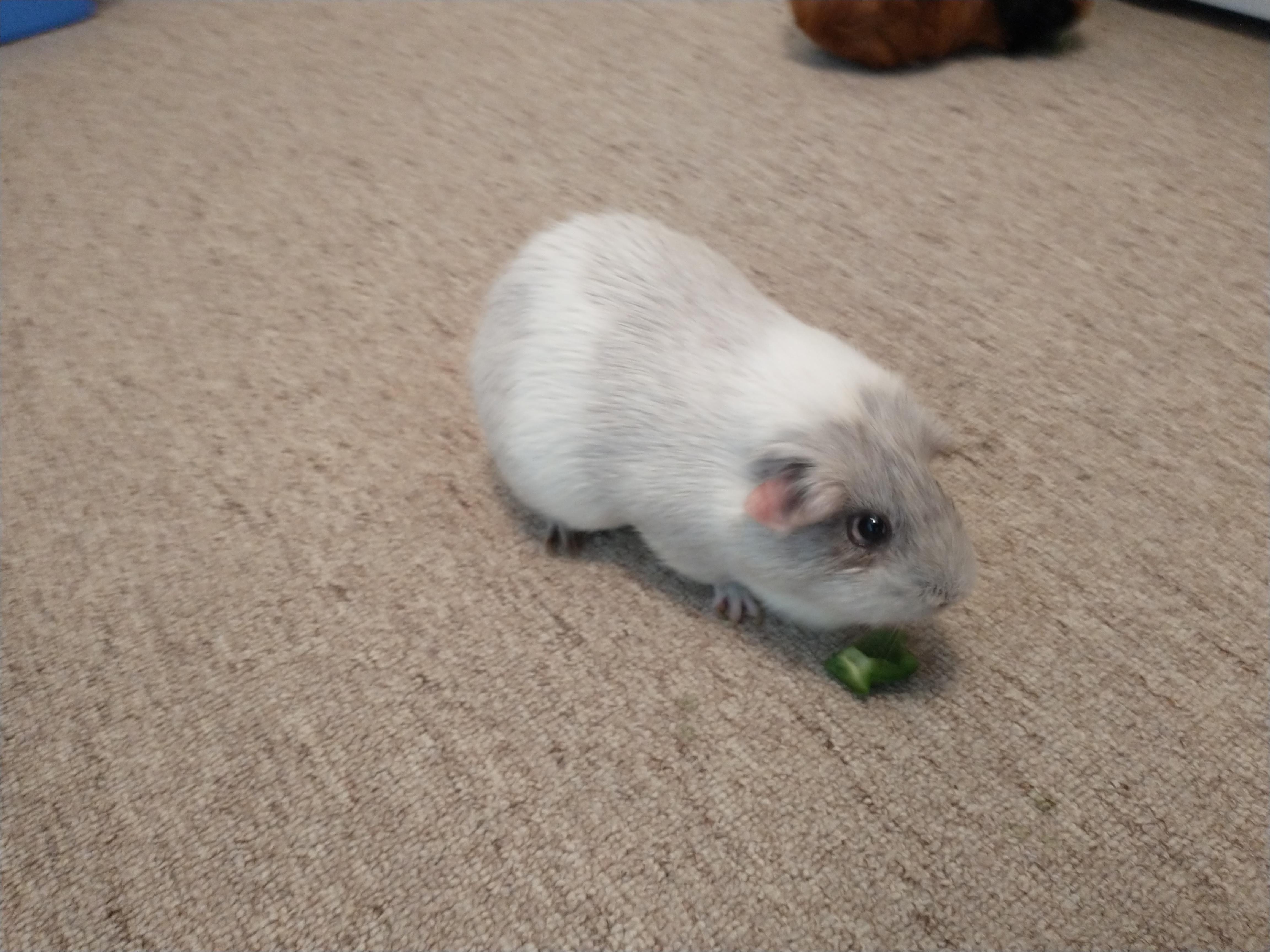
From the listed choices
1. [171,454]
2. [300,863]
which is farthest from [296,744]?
[171,454]

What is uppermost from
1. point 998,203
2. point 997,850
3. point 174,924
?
point 998,203

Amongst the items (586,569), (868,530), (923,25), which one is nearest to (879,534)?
(868,530)

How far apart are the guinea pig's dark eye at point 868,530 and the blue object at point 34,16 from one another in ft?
7.40

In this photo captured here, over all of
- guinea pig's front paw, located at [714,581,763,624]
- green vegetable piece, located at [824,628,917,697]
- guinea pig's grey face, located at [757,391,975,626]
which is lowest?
guinea pig's front paw, located at [714,581,763,624]

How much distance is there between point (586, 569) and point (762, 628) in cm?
20

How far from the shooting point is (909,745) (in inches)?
33.2

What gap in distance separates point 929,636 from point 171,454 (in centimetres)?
92

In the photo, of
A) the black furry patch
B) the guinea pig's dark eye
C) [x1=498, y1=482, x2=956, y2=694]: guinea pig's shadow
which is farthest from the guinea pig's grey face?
the black furry patch

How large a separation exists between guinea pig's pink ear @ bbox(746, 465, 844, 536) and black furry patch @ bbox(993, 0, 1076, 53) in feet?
5.08

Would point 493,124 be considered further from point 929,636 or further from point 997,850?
point 997,850

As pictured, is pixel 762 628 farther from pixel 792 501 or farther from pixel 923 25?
pixel 923 25

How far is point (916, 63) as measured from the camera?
191 centimetres

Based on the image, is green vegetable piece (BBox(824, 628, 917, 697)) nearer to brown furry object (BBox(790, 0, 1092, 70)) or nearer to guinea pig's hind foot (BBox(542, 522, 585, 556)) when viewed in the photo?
guinea pig's hind foot (BBox(542, 522, 585, 556))

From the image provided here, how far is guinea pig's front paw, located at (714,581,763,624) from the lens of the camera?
36.9 inches
